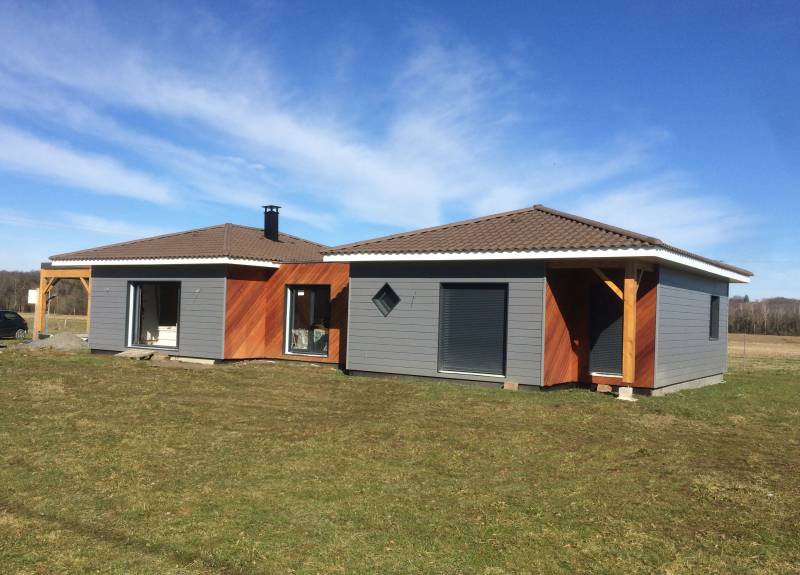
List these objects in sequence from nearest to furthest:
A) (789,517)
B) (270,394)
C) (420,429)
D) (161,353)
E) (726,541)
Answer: (726,541) → (789,517) → (420,429) → (270,394) → (161,353)

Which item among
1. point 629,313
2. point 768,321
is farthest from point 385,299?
point 768,321

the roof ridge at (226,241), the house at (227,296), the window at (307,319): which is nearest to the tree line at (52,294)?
the house at (227,296)

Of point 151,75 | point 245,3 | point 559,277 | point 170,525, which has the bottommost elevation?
point 170,525

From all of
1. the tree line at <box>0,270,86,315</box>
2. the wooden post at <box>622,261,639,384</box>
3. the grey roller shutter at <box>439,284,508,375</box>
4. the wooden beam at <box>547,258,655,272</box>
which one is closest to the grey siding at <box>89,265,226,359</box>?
the grey roller shutter at <box>439,284,508,375</box>

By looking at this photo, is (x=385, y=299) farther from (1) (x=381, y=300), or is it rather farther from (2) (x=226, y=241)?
(2) (x=226, y=241)

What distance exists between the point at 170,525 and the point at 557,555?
302 cm

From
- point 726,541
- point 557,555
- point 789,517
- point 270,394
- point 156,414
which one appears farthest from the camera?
point 270,394

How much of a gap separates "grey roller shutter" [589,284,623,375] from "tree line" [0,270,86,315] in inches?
2127

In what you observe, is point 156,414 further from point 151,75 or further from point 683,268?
point 683,268

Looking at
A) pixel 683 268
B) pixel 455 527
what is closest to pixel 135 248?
pixel 683 268

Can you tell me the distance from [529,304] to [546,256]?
1.02 meters

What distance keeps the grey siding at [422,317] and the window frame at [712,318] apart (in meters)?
6.35

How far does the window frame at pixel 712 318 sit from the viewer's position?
1670 centimetres

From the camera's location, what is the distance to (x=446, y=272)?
45.7 ft
